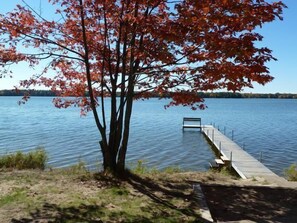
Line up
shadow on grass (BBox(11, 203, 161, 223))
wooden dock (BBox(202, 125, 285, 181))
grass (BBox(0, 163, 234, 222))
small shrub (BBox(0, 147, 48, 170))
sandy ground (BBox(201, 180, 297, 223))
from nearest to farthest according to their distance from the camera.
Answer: shadow on grass (BBox(11, 203, 161, 223)) < grass (BBox(0, 163, 234, 222)) < sandy ground (BBox(201, 180, 297, 223)) < small shrub (BBox(0, 147, 48, 170)) < wooden dock (BBox(202, 125, 285, 181))

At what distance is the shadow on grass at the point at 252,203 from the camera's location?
20.9 feet

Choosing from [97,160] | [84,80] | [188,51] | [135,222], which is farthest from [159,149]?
[135,222]

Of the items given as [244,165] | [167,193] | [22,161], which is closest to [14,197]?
[167,193]

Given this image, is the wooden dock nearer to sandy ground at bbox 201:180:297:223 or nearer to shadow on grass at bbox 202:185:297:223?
sandy ground at bbox 201:180:297:223

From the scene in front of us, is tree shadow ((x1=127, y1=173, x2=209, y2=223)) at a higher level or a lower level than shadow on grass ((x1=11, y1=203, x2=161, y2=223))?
lower

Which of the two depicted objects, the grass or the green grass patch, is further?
the green grass patch

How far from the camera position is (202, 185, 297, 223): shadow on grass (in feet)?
20.9

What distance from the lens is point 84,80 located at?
32.9ft

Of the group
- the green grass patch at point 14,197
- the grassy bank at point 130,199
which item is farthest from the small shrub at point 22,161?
the green grass patch at point 14,197

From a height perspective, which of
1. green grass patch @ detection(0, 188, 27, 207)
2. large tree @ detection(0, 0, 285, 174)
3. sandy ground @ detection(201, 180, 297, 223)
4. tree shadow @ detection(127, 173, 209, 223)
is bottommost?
sandy ground @ detection(201, 180, 297, 223)

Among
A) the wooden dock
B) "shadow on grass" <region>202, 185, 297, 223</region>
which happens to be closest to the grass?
"shadow on grass" <region>202, 185, 297, 223</region>

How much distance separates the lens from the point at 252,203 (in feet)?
23.6

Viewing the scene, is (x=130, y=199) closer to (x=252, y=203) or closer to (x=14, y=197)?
(x=14, y=197)

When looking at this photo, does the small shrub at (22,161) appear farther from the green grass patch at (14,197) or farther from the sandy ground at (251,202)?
the sandy ground at (251,202)
